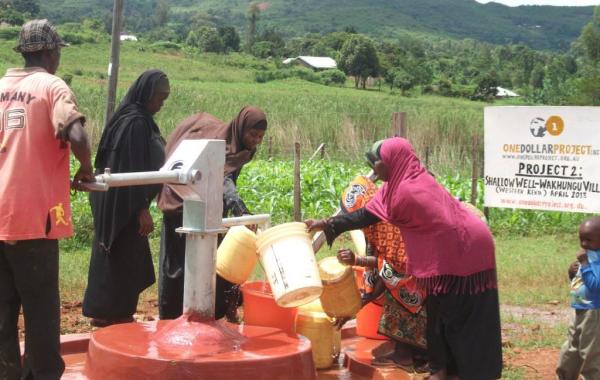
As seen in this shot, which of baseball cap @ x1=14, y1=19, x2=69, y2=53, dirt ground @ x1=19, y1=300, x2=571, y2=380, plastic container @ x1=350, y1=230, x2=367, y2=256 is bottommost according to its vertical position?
dirt ground @ x1=19, y1=300, x2=571, y2=380

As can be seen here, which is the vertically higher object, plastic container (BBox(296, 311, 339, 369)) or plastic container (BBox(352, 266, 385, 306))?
plastic container (BBox(352, 266, 385, 306))

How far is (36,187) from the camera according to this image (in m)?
3.70

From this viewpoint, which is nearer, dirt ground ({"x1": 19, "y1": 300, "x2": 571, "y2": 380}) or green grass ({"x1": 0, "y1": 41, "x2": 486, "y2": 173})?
dirt ground ({"x1": 19, "y1": 300, "x2": 571, "y2": 380})

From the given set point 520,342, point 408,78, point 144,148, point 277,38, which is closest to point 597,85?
point 520,342

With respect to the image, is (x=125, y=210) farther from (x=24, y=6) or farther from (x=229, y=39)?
(x=24, y=6)

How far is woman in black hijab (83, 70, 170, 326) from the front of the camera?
498 centimetres

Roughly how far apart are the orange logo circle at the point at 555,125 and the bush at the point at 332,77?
44216 mm

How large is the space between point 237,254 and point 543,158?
6077 mm

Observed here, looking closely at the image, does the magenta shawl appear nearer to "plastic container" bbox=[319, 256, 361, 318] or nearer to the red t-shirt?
"plastic container" bbox=[319, 256, 361, 318]

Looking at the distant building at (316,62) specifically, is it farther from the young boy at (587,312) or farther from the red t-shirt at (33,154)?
the red t-shirt at (33,154)

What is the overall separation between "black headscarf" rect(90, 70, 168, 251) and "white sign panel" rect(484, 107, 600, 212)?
230 inches

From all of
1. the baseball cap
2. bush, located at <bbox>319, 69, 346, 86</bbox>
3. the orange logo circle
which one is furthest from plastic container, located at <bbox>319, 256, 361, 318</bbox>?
bush, located at <bbox>319, 69, 346, 86</bbox>

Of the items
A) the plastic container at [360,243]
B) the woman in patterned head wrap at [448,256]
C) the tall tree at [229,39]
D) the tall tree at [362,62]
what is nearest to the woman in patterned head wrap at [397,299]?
the woman in patterned head wrap at [448,256]

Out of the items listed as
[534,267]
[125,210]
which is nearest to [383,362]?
[125,210]
